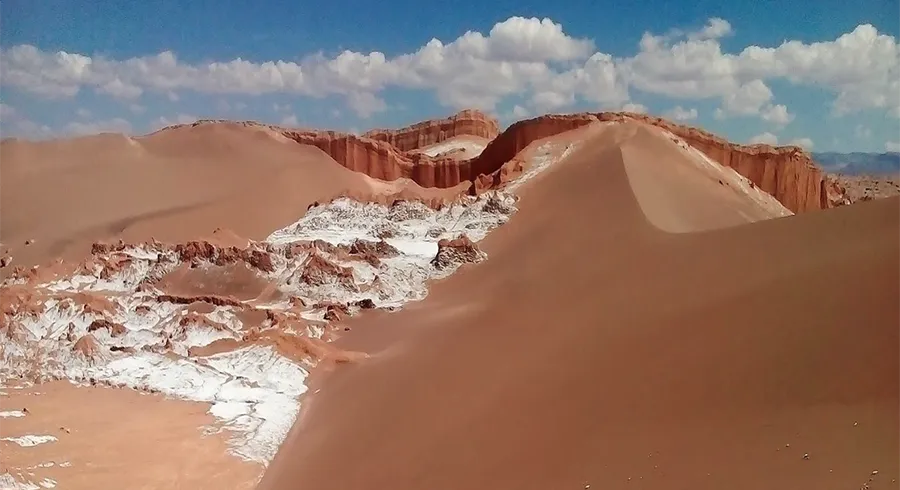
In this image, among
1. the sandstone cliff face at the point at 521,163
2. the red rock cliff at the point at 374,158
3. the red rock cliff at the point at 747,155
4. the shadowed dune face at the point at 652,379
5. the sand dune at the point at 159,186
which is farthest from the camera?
the red rock cliff at the point at 374,158

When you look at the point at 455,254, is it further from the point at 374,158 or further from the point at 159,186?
the point at 159,186

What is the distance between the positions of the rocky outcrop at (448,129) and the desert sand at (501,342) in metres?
24.2

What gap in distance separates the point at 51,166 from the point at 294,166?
12594 mm

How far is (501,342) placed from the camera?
9477mm

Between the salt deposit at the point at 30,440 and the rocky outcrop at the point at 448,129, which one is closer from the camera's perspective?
the salt deposit at the point at 30,440

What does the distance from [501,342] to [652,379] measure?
3.07 m

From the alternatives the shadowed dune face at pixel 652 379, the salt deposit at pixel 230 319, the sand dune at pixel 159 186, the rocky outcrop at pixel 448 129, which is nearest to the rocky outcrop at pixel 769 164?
the salt deposit at pixel 230 319

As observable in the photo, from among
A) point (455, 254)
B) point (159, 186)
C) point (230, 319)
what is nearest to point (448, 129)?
point (159, 186)

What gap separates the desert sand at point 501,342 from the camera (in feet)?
18.1

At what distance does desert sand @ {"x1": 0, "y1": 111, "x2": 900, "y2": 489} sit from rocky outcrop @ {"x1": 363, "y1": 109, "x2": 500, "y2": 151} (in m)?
24.2

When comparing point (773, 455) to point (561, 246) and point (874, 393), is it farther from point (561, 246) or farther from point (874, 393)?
point (561, 246)

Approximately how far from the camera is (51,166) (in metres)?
34.6

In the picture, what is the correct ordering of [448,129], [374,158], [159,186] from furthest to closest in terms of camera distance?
[448,129] < [374,158] < [159,186]

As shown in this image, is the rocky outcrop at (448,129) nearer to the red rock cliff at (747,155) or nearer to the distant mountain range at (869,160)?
the red rock cliff at (747,155)
